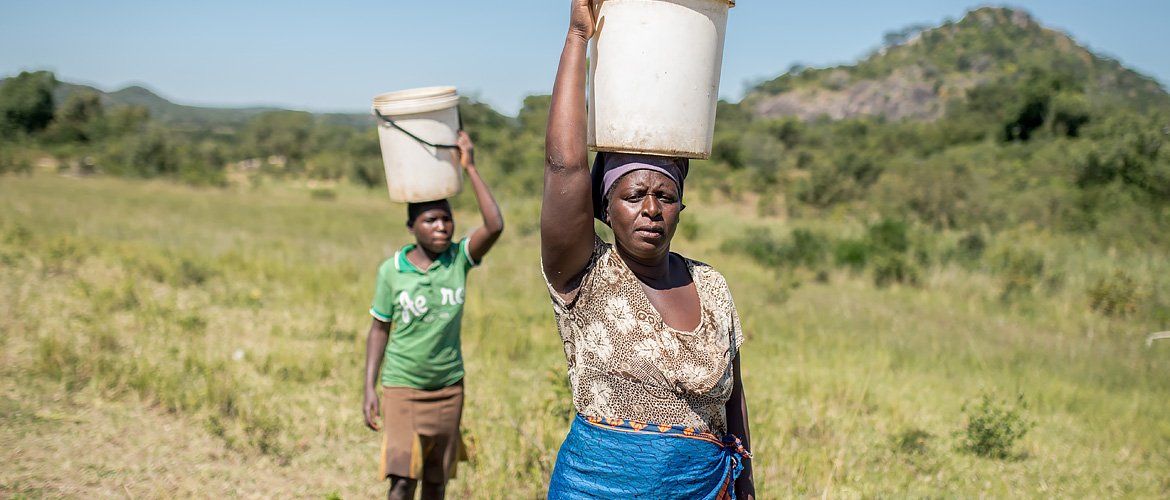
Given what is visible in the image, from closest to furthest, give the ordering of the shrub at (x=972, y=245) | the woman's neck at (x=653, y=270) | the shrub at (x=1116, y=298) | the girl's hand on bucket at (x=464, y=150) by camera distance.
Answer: the woman's neck at (x=653, y=270) → the girl's hand on bucket at (x=464, y=150) → the shrub at (x=1116, y=298) → the shrub at (x=972, y=245)

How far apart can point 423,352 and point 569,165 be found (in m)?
1.69

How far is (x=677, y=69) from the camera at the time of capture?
1516 millimetres

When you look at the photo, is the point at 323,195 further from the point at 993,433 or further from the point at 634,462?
the point at 634,462

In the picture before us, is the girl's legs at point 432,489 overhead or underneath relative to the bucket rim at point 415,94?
underneath

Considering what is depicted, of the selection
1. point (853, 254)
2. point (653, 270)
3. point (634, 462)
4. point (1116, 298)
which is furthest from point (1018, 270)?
point (634, 462)

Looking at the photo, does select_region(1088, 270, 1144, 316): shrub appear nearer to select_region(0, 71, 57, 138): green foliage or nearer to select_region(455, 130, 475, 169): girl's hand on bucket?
select_region(455, 130, 475, 169): girl's hand on bucket

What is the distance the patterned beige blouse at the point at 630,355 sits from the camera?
1518mm

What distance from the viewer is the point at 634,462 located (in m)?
1.53

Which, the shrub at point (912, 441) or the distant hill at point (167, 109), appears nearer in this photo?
the shrub at point (912, 441)

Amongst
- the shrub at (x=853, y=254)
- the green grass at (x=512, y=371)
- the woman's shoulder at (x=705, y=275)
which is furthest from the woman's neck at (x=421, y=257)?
the shrub at (x=853, y=254)

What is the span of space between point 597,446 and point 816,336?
5038 millimetres

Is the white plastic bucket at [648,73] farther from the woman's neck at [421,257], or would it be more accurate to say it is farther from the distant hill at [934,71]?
the distant hill at [934,71]

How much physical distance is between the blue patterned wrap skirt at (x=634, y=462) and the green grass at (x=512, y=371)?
1.24 m

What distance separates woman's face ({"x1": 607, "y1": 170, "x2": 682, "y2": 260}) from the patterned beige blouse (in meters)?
0.08
